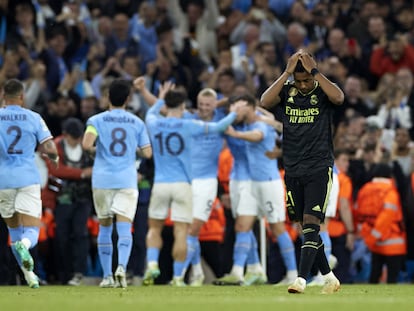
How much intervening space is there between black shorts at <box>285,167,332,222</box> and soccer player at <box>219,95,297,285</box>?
15.1ft

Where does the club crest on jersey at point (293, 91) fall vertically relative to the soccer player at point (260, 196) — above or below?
above

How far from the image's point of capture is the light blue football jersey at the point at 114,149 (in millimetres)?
16953

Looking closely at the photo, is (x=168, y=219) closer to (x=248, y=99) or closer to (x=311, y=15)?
(x=248, y=99)

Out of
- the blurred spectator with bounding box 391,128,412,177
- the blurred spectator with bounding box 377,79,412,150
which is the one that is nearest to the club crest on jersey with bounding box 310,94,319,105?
the blurred spectator with bounding box 391,128,412,177

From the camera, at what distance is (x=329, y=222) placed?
20594 millimetres

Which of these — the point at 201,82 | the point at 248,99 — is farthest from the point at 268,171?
the point at 201,82

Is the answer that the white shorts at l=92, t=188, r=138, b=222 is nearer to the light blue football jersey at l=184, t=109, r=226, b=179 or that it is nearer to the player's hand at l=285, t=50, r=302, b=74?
the light blue football jersey at l=184, t=109, r=226, b=179

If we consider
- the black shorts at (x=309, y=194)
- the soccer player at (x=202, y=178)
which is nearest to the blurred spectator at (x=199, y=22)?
the soccer player at (x=202, y=178)

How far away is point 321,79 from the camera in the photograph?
45.4 ft

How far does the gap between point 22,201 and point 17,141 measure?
2.70 feet

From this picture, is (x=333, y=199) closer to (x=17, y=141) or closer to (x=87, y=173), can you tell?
(x=87, y=173)

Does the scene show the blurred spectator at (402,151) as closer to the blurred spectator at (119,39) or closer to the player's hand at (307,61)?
the blurred spectator at (119,39)

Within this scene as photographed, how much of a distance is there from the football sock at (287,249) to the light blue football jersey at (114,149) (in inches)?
124

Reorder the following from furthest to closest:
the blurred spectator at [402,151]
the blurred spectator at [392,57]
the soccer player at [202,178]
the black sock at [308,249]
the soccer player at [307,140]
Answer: the blurred spectator at [392,57] → the blurred spectator at [402,151] → the soccer player at [202,178] → the soccer player at [307,140] → the black sock at [308,249]
